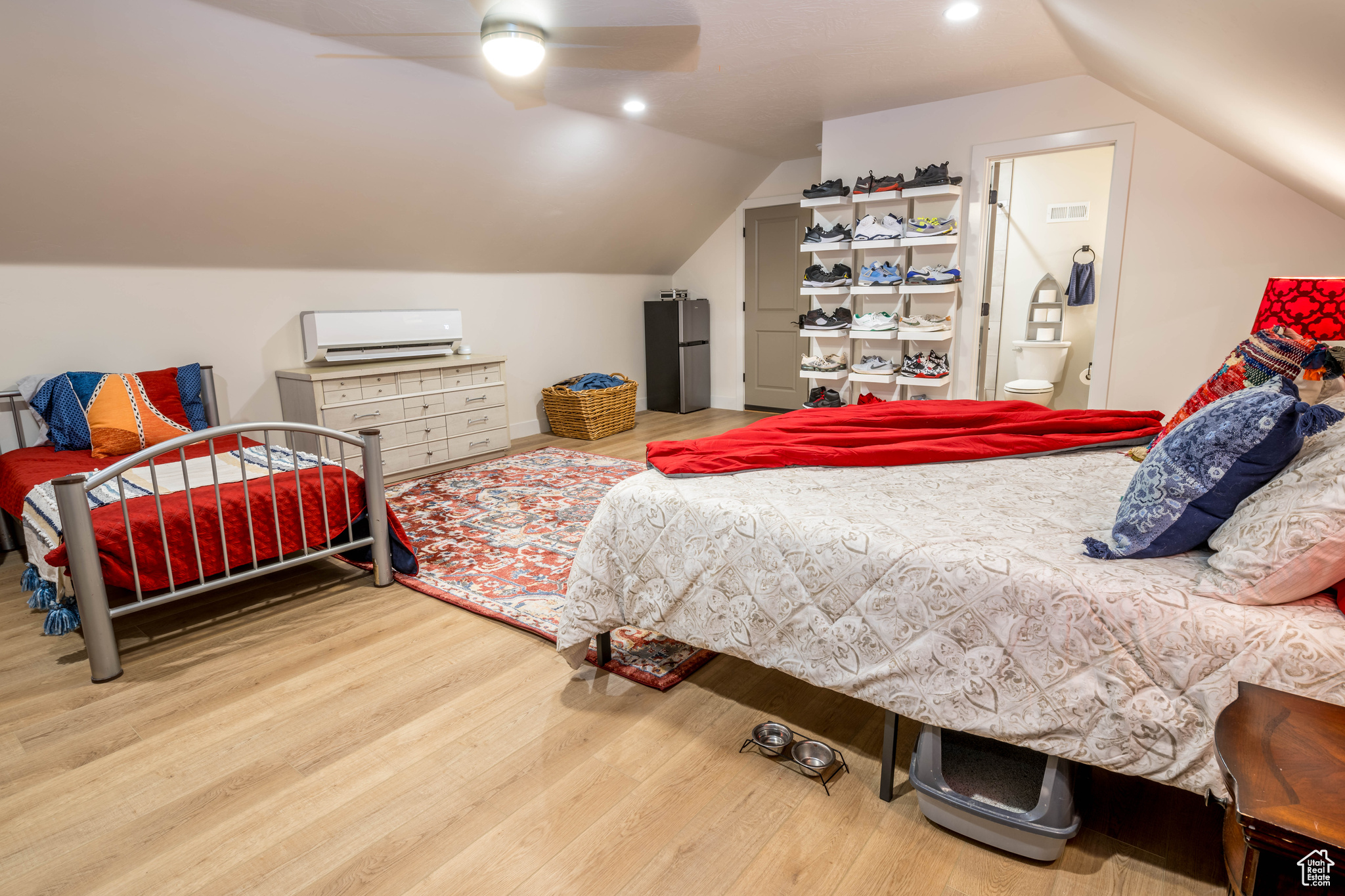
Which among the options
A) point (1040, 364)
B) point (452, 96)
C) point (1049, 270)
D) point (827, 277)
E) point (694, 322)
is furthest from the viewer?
point (694, 322)

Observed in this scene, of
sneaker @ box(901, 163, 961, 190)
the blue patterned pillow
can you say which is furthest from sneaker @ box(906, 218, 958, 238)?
the blue patterned pillow

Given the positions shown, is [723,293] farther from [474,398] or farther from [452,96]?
[452,96]

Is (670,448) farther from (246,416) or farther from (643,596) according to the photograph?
(246,416)

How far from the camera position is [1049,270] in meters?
5.60

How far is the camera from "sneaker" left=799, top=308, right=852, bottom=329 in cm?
494

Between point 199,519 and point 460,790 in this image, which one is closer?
point 460,790

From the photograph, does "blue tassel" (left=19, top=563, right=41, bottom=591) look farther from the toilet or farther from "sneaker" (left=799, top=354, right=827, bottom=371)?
the toilet

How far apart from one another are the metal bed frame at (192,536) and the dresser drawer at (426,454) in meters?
1.58

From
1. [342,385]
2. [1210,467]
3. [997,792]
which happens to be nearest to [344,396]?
[342,385]

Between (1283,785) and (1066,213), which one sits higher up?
(1066,213)

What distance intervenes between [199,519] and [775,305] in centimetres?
502

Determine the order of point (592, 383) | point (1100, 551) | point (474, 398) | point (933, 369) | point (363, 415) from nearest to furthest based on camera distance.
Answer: point (1100, 551)
point (363, 415)
point (933, 369)
point (474, 398)
point (592, 383)

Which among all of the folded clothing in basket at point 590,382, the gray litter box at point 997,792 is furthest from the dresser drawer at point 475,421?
the gray litter box at point 997,792

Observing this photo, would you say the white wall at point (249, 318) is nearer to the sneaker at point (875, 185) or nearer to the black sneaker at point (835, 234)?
the black sneaker at point (835, 234)
